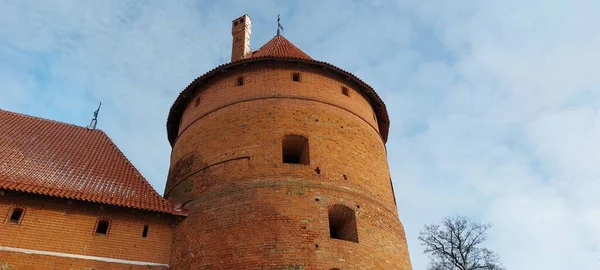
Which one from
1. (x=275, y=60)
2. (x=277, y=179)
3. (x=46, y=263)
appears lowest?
A: (x=46, y=263)

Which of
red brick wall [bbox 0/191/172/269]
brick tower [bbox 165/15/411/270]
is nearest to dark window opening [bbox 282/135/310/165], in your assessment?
brick tower [bbox 165/15/411/270]

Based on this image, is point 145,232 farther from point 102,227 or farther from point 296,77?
point 296,77

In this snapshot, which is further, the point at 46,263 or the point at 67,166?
the point at 67,166

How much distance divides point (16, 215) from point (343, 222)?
711cm

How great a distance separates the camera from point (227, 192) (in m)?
10.1

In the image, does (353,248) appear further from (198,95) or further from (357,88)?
(198,95)

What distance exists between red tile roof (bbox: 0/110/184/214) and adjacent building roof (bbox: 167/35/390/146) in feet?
6.88

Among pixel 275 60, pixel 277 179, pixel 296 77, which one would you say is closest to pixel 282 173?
pixel 277 179

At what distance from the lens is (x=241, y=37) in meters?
16.2

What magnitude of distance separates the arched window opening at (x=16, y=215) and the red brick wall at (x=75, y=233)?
2.9 inches

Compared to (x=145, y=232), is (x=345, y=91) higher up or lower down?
higher up

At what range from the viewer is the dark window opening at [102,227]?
9711 millimetres

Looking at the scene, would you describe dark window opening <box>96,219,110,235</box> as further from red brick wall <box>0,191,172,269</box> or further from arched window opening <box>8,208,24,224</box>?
arched window opening <box>8,208,24,224</box>

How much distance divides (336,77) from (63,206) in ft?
25.5
